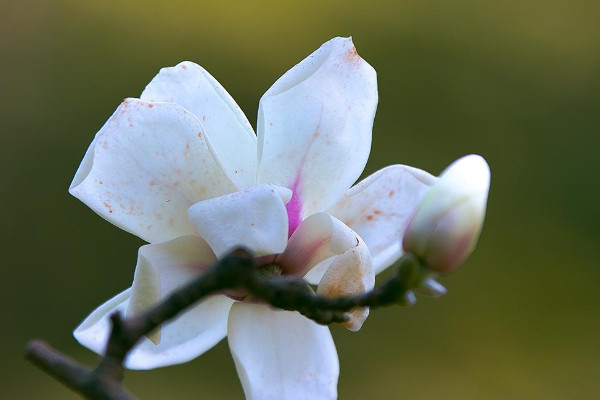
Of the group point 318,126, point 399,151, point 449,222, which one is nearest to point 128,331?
point 449,222

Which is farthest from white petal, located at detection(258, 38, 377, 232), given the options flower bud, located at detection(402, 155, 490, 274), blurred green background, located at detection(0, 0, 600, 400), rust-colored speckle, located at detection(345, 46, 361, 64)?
blurred green background, located at detection(0, 0, 600, 400)

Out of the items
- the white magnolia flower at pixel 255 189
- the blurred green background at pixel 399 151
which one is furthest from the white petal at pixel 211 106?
the blurred green background at pixel 399 151

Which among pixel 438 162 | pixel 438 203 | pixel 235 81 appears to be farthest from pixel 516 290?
pixel 438 203

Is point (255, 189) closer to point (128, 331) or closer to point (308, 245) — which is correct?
point (308, 245)

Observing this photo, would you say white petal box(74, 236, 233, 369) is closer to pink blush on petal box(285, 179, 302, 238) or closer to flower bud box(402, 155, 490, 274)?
pink blush on petal box(285, 179, 302, 238)

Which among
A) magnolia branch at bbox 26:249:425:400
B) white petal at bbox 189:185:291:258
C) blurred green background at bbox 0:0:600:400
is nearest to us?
magnolia branch at bbox 26:249:425:400

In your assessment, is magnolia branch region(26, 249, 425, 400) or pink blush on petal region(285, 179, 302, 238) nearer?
magnolia branch region(26, 249, 425, 400)
